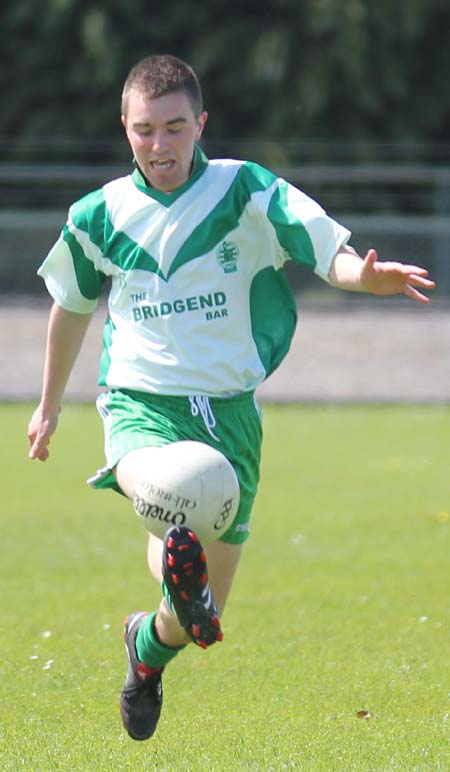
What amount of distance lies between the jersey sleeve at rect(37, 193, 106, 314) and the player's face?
364 millimetres

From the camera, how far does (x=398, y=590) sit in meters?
7.41

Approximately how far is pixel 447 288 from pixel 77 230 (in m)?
14.8

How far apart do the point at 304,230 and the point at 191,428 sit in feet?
2.39

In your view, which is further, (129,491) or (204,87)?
(204,87)

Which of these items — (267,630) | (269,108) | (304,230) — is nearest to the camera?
(304,230)

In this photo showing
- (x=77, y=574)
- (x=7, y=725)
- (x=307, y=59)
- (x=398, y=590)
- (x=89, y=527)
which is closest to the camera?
(x=7, y=725)

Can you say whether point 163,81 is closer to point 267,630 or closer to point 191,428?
point 191,428

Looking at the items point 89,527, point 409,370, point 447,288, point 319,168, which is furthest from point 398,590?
point 319,168

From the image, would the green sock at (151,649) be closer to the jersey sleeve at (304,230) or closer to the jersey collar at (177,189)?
the jersey sleeve at (304,230)

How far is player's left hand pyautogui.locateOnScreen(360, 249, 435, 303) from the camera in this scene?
414 cm

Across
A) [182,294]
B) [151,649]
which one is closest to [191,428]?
[182,294]

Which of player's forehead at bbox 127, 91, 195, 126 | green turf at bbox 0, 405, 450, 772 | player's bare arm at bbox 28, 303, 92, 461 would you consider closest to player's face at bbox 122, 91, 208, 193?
player's forehead at bbox 127, 91, 195, 126

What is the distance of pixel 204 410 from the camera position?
478 centimetres

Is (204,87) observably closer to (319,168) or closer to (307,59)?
(307,59)
